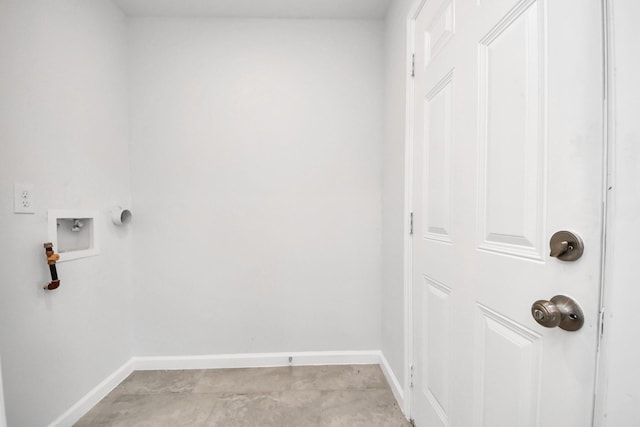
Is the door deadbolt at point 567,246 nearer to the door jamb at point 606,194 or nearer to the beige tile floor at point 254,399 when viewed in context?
the door jamb at point 606,194

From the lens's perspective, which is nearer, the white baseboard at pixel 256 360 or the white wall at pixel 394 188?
the white wall at pixel 394 188

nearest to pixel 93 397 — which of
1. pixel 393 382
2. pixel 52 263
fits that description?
pixel 52 263

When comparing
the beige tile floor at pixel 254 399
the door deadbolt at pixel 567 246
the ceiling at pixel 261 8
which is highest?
the ceiling at pixel 261 8

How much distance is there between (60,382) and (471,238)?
7.00 ft

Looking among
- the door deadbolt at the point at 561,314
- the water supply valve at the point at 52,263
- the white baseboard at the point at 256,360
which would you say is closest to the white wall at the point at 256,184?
the white baseboard at the point at 256,360

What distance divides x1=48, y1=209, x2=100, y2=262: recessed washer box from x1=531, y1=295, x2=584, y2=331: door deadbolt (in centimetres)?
204

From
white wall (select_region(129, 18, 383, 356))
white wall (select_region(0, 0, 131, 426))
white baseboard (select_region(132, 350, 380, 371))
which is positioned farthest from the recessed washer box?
white baseboard (select_region(132, 350, 380, 371))

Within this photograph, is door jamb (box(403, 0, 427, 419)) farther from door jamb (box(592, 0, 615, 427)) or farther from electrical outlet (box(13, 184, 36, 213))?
electrical outlet (box(13, 184, 36, 213))

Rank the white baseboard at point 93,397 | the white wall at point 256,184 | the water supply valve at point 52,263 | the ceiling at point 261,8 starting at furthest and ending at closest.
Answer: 1. the white wall at point 256,184
2. the ceiling at point 261,8
3. the white baseboard at point 93,397
4. the water supply valve at point 52,263

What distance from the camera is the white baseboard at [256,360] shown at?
2.03m

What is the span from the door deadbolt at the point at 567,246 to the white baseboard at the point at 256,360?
1.79 m

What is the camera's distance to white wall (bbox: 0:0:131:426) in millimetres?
1253

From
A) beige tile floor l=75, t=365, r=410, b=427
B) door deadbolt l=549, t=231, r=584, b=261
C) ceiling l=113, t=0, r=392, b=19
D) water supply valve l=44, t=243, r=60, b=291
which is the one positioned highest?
ceiling l=113, t=0, r=392, b=19

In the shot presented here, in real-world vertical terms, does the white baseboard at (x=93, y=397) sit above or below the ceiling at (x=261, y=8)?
below
